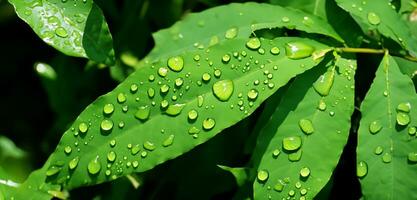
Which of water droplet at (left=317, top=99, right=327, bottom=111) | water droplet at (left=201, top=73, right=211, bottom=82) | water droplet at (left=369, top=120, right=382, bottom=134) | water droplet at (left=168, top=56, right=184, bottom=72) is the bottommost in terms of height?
water droplet at (left=369, top=120, right=382, bottom=134)

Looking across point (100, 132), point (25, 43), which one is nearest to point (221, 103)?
point (100, 132)

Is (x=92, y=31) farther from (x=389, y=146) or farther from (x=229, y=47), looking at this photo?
(x=389, y=146)

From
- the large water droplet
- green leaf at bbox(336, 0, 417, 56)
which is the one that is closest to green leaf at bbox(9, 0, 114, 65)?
the large water droplet

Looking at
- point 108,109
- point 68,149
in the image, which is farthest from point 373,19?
point 68,149

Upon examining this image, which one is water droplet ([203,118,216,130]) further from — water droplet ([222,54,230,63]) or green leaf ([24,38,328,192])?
water droplet ([222,54,230,63])

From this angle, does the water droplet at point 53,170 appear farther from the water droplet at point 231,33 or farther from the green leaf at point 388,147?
the green leaf at point 388,147

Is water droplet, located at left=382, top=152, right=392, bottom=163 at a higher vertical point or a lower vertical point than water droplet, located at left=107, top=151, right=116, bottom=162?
higher
